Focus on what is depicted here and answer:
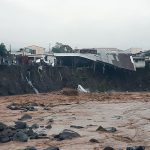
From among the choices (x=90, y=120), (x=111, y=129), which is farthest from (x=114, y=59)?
(x=111, y=129)

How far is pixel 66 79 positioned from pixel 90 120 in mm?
24675

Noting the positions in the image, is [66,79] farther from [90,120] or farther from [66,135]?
[66,135]

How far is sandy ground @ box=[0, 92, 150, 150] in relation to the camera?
14062mm

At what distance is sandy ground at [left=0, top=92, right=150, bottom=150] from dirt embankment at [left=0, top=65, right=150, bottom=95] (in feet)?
21.3

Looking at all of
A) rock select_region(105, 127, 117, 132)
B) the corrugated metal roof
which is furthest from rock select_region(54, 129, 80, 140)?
the corrugated metal roof

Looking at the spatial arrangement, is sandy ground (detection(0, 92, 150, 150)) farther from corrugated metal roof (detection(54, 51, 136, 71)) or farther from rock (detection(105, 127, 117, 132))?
corrugated metal roof (detection(54, 51, 136, 71))

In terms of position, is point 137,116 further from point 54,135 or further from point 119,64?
point 119,64

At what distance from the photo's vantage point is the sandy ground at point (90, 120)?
46.1 ft

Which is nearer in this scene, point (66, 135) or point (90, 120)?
point (66, 135)

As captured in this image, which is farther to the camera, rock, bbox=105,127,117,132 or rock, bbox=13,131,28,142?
rock, bbox=105,127,117,132

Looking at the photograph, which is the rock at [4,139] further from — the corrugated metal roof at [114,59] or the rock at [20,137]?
the corrugated metal roof at [114,59]

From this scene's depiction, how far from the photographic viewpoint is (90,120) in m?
20.5

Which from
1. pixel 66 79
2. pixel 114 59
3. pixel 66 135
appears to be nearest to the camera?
pixel 66 135

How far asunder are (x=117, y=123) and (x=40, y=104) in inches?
400
